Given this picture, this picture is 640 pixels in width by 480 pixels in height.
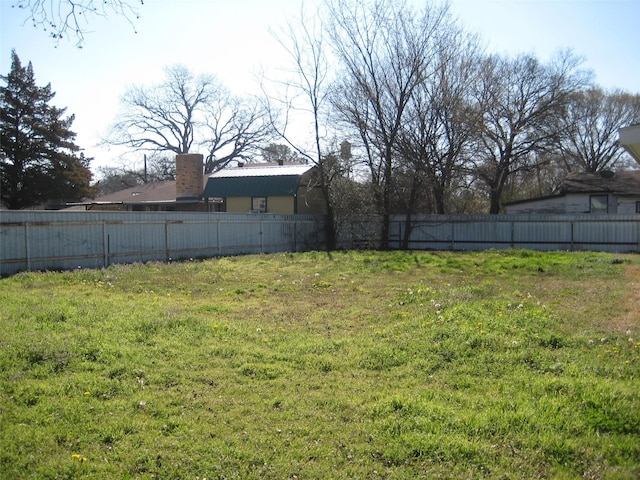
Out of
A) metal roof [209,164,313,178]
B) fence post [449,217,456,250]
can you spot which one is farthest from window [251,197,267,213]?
fence post [449,217,456,250]

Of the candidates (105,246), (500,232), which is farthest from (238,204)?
(105,246)

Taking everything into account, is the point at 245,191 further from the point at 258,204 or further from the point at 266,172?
the point at 266,172

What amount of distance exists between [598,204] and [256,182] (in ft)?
60.9

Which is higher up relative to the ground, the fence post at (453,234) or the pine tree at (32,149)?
the pine tree at (32,149)

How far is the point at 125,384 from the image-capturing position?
513 cm

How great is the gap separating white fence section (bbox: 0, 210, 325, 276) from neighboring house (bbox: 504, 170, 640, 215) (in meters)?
15.3

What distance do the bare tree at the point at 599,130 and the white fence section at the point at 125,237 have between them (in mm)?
27316

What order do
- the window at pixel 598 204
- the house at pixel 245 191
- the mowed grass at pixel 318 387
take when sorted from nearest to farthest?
the mowed grass at pixel 318 387 → the window at pixel 598 204 → the house at pixel 245 191

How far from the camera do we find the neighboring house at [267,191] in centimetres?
2972

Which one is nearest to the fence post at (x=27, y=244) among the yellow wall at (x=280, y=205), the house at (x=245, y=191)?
the house at (x=245, y=191)

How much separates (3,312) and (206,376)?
3717 millimetres

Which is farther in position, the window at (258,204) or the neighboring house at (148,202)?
the neighboring house at (148,202)

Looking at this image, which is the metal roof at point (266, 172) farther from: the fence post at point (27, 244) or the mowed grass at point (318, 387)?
the mowed grass at point (318, 387)

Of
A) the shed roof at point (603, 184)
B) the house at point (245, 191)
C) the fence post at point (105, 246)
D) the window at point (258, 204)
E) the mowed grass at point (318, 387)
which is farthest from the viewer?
the window at point (258, 204)
